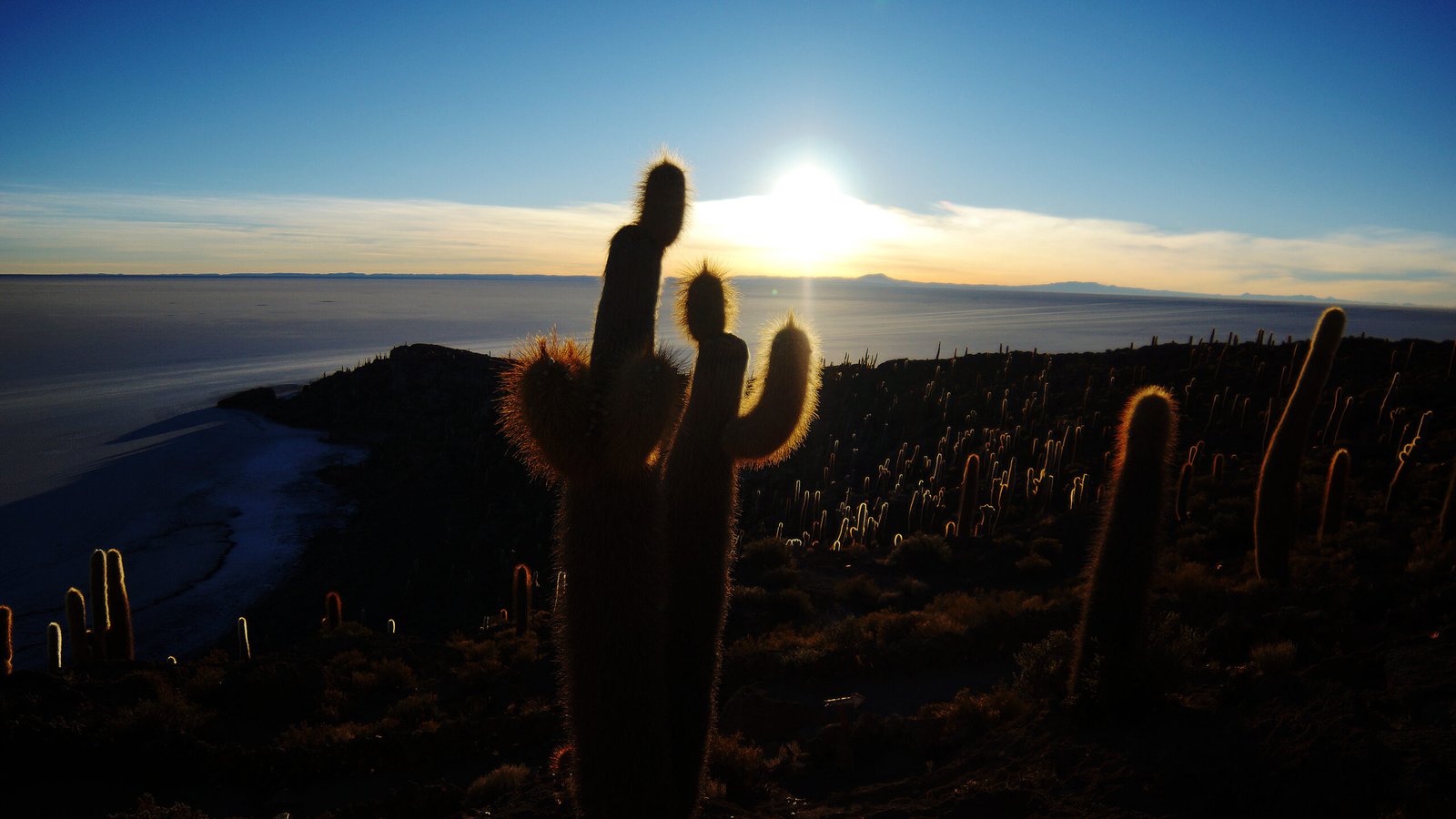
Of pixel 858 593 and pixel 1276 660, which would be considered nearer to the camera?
pixel 1276 660

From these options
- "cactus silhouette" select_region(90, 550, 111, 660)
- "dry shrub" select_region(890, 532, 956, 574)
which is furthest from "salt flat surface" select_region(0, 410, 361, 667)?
"dry shrub" select_region(890, 532, 956, 574)

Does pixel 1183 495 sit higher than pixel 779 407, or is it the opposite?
pixel 779 407

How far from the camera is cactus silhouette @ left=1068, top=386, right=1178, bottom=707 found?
7.18m

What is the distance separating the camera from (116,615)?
12.6 meters

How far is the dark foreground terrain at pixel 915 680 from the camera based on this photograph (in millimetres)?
6051

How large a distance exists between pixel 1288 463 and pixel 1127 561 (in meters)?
6.98

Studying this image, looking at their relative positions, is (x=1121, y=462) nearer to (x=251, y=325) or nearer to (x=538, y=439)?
(x=538, y=439)

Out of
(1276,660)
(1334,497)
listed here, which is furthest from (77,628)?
(1334,497)

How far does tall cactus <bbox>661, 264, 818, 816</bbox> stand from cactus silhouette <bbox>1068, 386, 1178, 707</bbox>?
13.0ft

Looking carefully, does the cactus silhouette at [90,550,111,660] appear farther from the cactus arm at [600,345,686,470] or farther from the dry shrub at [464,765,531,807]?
the cactus arm at [600,345,686,470]

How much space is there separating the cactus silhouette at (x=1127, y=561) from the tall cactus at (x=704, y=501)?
397 cm

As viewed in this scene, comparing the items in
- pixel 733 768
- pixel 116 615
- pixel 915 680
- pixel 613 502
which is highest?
pixel 613 502

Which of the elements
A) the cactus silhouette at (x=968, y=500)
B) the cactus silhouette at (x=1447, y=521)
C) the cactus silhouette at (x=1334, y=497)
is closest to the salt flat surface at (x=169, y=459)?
the cactus silhouette at (x=968, y=500)

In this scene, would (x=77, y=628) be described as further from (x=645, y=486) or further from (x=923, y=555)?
(x=923, y=555)
